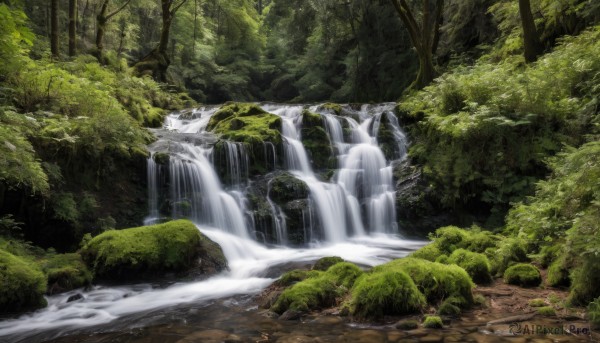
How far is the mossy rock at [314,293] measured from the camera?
5.51 meters

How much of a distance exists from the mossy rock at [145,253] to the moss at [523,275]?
5.11m

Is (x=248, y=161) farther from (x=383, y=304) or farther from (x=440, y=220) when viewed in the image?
(x=383, y=304)

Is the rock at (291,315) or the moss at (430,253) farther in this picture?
the moss at (430,253)

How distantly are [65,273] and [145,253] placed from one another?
1.28 metres

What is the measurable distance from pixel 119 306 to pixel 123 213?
4122 mm

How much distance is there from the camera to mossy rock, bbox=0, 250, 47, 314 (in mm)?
5875

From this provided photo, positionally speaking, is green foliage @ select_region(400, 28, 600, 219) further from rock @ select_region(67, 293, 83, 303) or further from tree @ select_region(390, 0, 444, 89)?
rock @ select_region(67, 293, 83, 303)

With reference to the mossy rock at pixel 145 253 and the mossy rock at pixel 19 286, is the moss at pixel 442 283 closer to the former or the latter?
the mossy rock at pixel 145 253

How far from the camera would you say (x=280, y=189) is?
1208 cm

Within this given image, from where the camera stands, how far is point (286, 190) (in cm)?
1209

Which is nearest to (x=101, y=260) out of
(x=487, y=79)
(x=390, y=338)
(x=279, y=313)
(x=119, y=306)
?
(x=119, y=306)

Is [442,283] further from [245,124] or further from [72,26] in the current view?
[72,26]

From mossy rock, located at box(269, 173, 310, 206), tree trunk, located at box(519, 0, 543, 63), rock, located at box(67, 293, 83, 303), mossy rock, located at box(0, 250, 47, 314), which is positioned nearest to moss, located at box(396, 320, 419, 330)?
rock, located at box(67, 293, 83, 303)

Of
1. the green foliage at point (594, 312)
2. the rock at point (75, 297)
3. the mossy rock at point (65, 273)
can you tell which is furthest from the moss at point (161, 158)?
the green foliage at point (594, 312)
